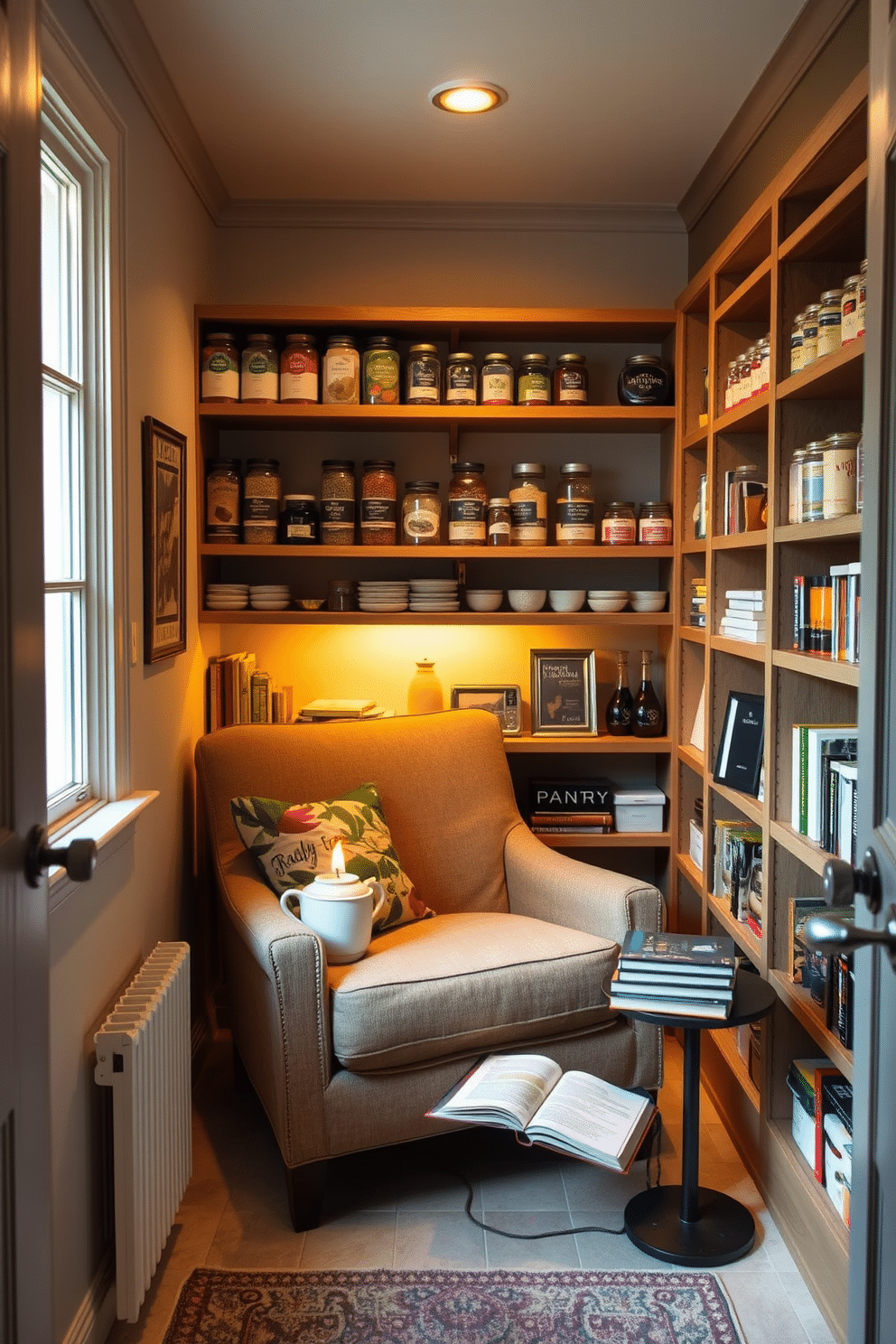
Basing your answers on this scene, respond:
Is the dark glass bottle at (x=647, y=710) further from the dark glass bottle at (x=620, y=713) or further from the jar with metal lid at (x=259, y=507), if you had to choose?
the jar with metal lid at (x=259, y=507)

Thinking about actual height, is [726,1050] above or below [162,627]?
below

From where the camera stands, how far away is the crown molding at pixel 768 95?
228cm

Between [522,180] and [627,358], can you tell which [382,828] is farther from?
[522,180]

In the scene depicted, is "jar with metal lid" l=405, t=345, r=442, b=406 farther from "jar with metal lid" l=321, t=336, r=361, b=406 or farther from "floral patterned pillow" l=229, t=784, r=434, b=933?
"floral patterned pillow" l=229, t=784, r=434, b=933

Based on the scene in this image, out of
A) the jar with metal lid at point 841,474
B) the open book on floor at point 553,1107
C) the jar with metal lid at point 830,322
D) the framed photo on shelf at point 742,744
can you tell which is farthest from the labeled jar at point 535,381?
the open book on floor at point 553,1107

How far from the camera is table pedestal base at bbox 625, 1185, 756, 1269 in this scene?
227 centimetres

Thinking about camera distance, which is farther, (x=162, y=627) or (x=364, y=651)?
(x=364, y=651)

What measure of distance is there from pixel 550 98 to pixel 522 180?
1.86 ft

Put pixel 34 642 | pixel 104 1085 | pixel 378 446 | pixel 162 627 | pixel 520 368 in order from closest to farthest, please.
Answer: pixel 34 642
pixel 104 1085
pixel 162 627
pixel 520 368
pixel 378 446

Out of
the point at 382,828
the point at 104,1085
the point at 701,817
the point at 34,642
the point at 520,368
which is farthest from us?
the point at 520,368

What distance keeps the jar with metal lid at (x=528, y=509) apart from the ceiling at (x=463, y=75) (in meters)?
0.83

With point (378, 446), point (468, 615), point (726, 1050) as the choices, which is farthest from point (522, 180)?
point (726, 1050)

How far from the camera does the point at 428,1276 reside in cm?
220

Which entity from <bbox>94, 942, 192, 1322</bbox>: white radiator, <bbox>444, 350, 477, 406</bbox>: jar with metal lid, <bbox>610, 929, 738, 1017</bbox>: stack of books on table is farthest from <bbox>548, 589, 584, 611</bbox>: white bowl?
<bbox>94, 942, 192, 1322</bbox>: white radiator
